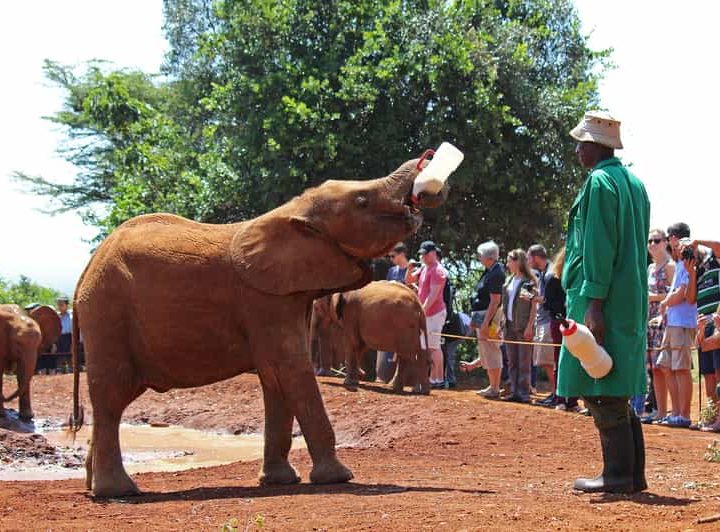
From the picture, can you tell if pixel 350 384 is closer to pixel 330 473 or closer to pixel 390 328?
pixel 390 328

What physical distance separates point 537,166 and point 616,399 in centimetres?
1640

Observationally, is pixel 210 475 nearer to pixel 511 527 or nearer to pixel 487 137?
pixel 511 527

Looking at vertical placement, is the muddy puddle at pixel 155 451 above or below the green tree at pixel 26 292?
below

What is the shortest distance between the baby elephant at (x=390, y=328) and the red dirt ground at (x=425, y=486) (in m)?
0.65

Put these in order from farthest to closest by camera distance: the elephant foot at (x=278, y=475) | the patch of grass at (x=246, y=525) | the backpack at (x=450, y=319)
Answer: the backpack at (x=450, y=319)
the elephant foot at (x=278, y=475)
the patch of grass at (x=246, y=525)

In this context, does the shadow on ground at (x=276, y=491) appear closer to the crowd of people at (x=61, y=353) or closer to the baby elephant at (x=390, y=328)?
the baby elephant at (x=390, y=328)

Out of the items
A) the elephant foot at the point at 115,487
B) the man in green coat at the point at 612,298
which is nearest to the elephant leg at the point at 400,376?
the elephant foot at the point at 115,487

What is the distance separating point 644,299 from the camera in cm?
693

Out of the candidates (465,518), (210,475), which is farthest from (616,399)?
(210,475)

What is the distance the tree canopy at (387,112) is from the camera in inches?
854

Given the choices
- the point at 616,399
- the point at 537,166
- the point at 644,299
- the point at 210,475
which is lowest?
the point at 210,475

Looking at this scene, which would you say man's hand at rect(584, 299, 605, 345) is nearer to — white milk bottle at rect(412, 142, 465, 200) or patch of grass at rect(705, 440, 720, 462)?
white milk bottle at rect(412, 142, 465, 200)

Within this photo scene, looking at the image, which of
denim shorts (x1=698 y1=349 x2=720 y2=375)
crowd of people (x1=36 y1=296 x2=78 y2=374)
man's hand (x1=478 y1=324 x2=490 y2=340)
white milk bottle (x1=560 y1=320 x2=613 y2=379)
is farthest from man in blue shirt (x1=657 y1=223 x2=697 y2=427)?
crowd of people (x1=36 y1=296 x2=78 y2=374)

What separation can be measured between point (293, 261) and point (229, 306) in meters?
0.59
